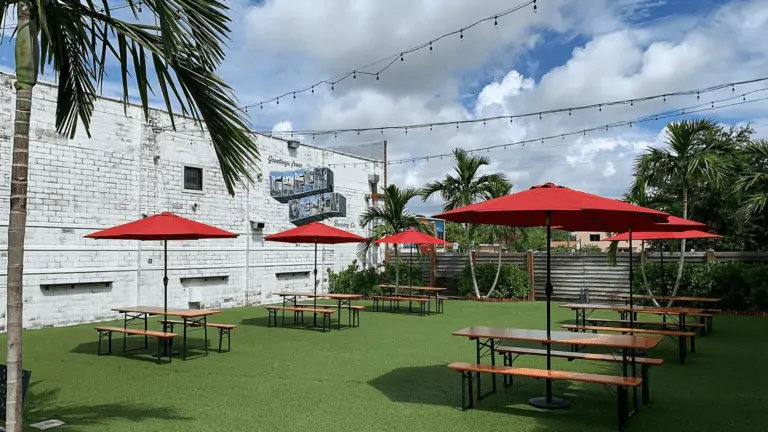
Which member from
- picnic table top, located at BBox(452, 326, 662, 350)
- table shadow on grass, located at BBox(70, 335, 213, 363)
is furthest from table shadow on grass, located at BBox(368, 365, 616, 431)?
table shadow on grass, located at BBox(70, 335, 213, 363)

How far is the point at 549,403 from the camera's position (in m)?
5.85

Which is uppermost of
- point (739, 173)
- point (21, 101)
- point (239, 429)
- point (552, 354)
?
point (739, 173)

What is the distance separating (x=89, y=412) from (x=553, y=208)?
15.4 feet

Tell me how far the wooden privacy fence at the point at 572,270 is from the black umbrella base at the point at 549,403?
10806 mm

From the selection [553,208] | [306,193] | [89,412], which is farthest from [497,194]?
[89,412]

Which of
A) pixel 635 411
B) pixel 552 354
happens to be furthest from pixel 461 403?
pixel 635 411

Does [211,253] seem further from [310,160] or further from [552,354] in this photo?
[552,354]

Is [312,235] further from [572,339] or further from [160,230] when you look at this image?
[572,339]

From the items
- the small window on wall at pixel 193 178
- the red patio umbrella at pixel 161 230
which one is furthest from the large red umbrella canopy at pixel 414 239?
the red patio umbrella at pixel 161 230

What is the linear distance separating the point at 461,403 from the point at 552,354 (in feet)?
3.59

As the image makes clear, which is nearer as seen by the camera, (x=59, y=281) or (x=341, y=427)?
(x=341, y=427)

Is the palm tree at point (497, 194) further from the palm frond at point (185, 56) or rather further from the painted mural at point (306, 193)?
the palm frond at point (185, 56)

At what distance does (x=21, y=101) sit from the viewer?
362 cm

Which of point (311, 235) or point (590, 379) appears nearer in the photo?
point (590, 379)
